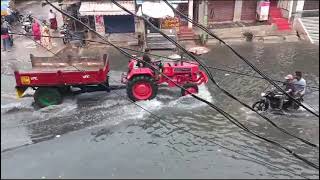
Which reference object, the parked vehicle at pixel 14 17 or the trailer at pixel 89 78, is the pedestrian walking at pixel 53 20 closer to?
the parked vehicle at pixel 14 17

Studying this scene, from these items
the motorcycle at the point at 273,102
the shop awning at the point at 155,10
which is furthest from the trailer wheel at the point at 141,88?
the shop awning at the point at 155,10

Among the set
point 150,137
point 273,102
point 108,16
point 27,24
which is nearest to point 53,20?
point 27,24

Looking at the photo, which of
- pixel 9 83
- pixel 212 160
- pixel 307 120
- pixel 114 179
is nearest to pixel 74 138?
pixel 114 179

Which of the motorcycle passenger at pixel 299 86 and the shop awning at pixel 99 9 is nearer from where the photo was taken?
the motorcycle passenger at pixel 299 86

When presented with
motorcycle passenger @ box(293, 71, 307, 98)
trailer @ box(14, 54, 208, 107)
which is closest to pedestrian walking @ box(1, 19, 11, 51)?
trailer @ box(14, 54, 208, 107)

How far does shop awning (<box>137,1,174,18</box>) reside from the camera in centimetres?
2120

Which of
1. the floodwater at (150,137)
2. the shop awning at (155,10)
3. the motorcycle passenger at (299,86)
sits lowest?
the floodwater at (150,137)

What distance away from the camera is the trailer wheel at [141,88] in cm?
1425

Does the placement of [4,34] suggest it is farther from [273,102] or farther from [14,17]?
[14,17]

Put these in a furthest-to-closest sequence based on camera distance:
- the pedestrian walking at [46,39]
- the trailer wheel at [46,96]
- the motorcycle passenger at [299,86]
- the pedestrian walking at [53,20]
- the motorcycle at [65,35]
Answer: the pedestrian walking at [53,20], the pedestrian walking at [46,39], the motorcycle at [65,35], the trailer wheel at [46,96], the motorcycle passenger at [299,86]

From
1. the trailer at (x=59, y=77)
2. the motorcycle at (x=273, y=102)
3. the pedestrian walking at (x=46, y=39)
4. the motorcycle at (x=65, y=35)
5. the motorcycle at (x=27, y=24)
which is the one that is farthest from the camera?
the motorcycle at (x=27, y=24)

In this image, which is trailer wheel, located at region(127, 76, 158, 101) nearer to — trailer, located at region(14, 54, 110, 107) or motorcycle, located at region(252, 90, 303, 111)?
trailer, located at region(14, 54, 110, 107)

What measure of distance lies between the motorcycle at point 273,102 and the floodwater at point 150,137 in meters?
0.33

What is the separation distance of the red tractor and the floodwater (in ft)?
1.48
